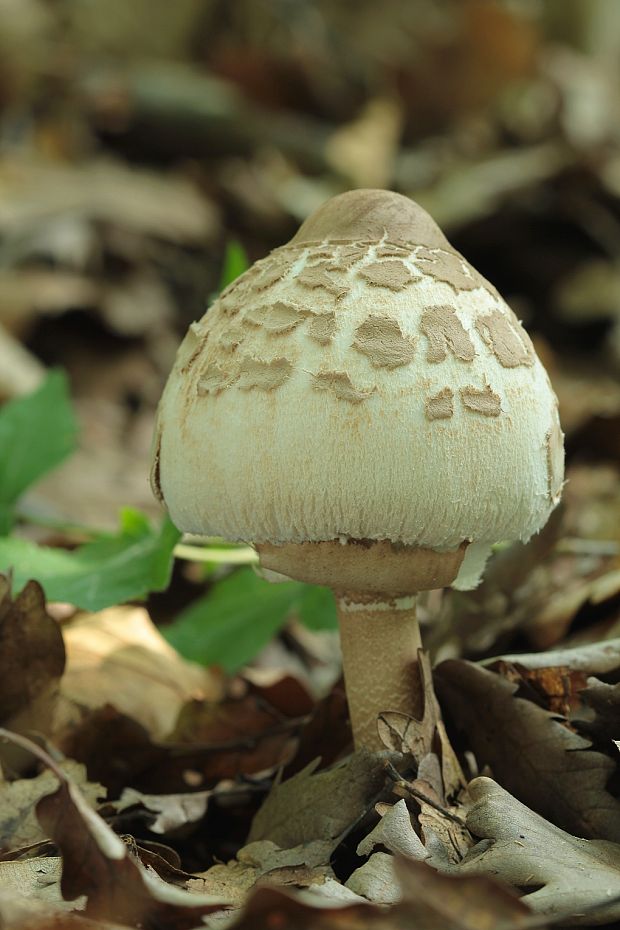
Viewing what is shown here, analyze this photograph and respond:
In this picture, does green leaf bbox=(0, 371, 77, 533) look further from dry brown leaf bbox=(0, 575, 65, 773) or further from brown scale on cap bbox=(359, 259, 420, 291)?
brown scale on cap bbox=(359, 259, 420, 291)

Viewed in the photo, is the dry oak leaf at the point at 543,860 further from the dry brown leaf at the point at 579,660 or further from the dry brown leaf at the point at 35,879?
the dry brown leaf at the point at 35,879

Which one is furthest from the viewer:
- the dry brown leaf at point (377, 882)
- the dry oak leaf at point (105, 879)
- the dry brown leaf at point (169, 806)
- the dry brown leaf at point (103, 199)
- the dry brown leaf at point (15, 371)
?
the dry brown leaf at point (103, 199)

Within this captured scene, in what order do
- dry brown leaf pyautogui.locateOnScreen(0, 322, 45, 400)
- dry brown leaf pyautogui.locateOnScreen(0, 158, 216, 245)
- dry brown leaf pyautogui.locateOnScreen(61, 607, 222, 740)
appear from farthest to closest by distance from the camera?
1. dry brown leaf pyautogui.locateOnScreen(0, 158, 216, 245)
2. dry brown leaf pyautogui.locateOnScreen(0, 322, 45, 400)
3. dry brown leaf pyautogui.locateOnScreen(61, 607, 222, 740)

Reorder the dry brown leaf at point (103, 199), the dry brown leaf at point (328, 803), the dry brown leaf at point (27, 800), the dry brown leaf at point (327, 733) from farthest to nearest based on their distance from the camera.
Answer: the dry brown leaf at point (103, 199) → the dry brown leaf at point (327, 733) → the dry brown leaf at point (27, 800) → the dry brown leaf at point (328, 803)

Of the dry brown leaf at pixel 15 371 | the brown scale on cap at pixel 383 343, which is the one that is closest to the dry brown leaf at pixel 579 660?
the brown scale on cap at pixel 383 343

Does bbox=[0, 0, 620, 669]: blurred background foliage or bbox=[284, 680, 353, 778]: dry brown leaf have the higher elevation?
bbox=[0, 0, 620, 669]: blurred background foliage

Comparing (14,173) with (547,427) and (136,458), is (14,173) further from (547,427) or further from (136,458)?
(547,427)

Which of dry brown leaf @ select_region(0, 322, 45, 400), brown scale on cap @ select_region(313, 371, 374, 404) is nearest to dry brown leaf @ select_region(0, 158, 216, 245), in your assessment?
dry brown leaf @ select_region(0, 322, 45, 400)

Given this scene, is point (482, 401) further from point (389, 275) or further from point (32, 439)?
point (32, 439)
